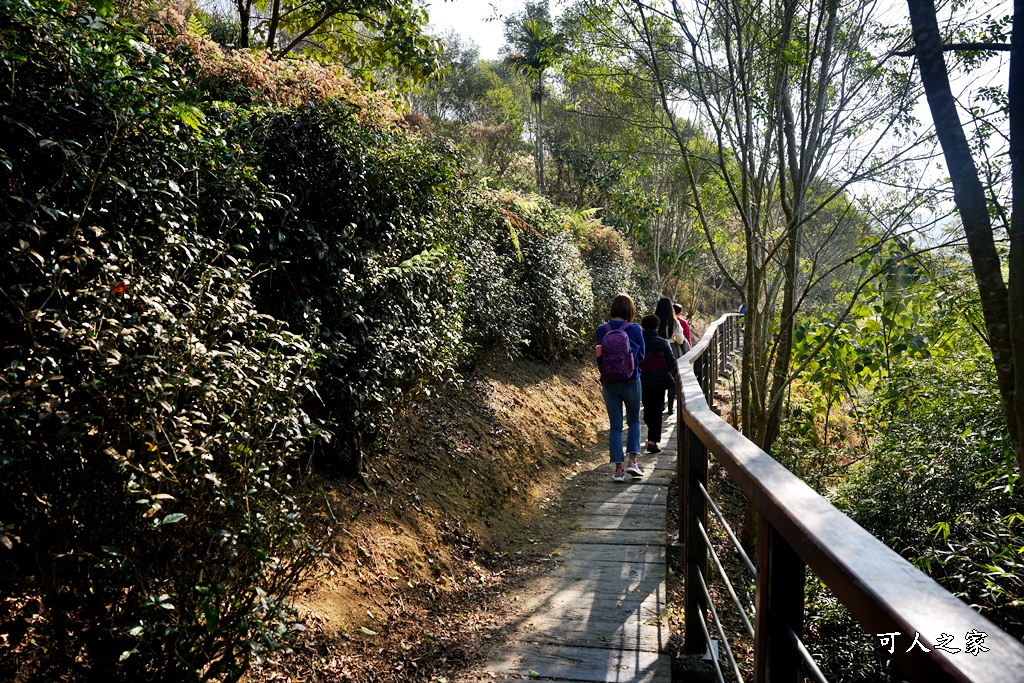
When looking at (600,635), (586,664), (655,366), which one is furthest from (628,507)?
(586,664)

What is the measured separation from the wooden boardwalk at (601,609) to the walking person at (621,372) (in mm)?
933

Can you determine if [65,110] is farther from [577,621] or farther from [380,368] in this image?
[577,621]

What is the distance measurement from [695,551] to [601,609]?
1.18m

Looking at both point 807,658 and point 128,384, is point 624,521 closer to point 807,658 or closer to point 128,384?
point 128,384

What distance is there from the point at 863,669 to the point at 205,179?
15.6ft

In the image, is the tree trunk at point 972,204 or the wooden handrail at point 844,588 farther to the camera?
the tree trunk at point 972,204

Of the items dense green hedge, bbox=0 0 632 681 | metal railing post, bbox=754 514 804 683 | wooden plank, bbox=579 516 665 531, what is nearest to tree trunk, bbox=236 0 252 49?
dense green hedge, bbox=0 0 632 681

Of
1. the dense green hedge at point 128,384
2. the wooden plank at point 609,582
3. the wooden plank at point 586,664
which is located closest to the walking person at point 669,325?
the wooden plank at point 609,582

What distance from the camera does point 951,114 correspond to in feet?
10.1

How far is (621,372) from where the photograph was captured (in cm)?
739

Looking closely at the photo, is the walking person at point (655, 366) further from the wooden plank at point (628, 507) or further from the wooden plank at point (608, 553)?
the wooden plank at point (608, 553)

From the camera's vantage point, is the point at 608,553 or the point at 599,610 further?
the point at 608,553

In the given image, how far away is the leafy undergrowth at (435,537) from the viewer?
3.69m

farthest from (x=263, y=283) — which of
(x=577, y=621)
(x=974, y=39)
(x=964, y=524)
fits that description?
(x=974, y=39)
